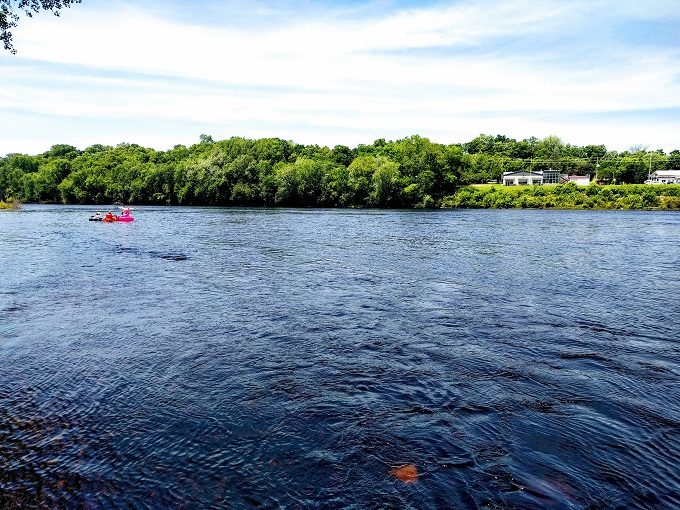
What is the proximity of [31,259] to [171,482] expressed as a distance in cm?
3020

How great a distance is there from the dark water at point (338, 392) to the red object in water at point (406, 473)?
12 centimetres

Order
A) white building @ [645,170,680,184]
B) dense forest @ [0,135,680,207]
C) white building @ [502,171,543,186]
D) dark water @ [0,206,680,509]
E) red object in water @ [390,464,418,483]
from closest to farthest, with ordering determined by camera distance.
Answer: dark water @ [0,206,680,509] < red object in water @ [390,464,418,483] < dense forest @ [0,135,680,207] < white building @ [645,170,680,184] < white building @ [502,171,543,186]

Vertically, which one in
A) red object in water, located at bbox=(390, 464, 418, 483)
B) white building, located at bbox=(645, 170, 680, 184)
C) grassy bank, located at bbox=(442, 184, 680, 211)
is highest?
white building, located at bbox=(645, 170, 680, 184)

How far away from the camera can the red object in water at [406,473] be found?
830 centimetres

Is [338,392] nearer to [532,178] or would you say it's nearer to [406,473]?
[406,473]

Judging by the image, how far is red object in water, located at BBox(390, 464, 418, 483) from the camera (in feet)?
27.2

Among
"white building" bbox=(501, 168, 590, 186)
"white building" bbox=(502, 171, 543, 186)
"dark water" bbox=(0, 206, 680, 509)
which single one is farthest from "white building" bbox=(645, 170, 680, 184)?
"dark water" bbox=(0, 206, 680, 509)

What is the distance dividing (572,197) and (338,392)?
110208 mm

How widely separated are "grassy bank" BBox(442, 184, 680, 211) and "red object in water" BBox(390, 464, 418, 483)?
108 m

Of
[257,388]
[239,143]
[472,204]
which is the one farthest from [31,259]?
[239,143]

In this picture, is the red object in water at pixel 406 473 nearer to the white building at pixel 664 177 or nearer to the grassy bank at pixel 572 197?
the grassy bank at pixel 572 197

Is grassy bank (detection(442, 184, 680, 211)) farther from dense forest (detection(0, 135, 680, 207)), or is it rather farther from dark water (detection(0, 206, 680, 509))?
dark water (detection(0, 206, 680, 509))

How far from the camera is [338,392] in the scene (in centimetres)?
1159

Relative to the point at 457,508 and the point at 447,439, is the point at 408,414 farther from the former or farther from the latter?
the point at 457,508
